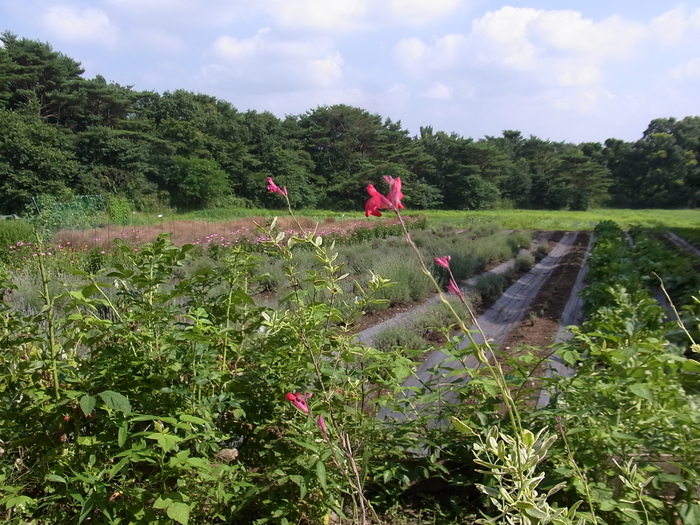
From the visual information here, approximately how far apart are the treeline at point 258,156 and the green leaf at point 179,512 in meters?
15.3

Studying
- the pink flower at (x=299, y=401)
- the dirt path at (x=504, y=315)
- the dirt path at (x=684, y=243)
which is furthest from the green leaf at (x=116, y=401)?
the dirt path at (x=684, y=243)

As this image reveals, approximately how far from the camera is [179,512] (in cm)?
101

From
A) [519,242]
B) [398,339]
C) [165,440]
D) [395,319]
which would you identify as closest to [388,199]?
[165,440]

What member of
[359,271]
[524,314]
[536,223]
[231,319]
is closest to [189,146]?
[536,223]

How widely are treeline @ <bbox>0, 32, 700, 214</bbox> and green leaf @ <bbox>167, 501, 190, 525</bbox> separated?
50.0ft

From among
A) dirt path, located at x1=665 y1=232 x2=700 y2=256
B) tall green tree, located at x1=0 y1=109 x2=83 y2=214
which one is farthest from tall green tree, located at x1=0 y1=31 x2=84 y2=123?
dirt path, located at x1=665 y1=232 x2=700 y2=256

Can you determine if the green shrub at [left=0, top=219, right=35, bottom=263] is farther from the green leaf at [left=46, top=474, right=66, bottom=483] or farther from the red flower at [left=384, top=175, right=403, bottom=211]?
the red flower at [left=384, top=175, right=403, bottom=211]

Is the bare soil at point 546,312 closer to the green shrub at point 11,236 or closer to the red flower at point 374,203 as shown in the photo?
the red flower at point 374,203

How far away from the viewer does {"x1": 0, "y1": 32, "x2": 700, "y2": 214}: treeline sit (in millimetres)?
25016

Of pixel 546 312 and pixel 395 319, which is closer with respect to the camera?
pixel 395 319

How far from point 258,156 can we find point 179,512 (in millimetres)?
34978

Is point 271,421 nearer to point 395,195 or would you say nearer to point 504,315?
point 395,195

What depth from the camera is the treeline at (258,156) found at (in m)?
25.0

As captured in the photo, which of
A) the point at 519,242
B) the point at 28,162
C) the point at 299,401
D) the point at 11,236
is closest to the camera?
the point at 299,401
